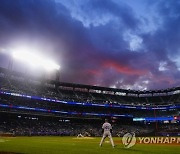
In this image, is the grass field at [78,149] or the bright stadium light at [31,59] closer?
the grass field at [78,149]

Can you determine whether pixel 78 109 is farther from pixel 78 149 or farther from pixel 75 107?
pixel 78 149

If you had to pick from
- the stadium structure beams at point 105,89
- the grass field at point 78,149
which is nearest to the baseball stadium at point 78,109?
the stadium structure beams at point 105,89

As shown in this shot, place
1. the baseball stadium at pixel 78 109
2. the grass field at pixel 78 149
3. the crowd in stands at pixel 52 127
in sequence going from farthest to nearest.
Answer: the baseball stadium at pixel 78 109 → the crowd in stands at pixel 52 127 → the grass field at pixel 78 149

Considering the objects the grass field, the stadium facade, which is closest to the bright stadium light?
the stadium facade

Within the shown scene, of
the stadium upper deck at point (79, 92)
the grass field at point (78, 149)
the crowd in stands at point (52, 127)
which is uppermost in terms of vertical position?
the stadium upper deck at point (79, 92)

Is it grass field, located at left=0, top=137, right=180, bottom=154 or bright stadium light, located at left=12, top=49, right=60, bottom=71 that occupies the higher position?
bright stadium light, located at left=12, top=49, right=60, bottom=71

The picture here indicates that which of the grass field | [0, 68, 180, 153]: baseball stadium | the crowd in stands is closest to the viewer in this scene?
the grass field

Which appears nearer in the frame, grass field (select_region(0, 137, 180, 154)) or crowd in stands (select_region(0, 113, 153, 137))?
grass field (select_region(0, 137, 180, 154))

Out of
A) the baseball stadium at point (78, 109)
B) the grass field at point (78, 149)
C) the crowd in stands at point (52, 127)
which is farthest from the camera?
the baseball stadium at point (78, 109)

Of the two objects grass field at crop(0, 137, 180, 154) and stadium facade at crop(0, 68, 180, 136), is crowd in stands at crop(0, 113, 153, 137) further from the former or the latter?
grass field at crop(0, 137, 180, 154)

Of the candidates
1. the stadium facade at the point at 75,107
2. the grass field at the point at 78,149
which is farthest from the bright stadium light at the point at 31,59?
the grass field at the point at 78,149

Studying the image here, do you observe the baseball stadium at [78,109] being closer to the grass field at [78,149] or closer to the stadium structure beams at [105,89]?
the stadium structure beams at [105,89]

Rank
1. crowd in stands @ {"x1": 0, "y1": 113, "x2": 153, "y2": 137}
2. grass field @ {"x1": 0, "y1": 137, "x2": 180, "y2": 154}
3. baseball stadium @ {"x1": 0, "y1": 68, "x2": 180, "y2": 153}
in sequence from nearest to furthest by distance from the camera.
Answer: grass field @ {"x1": 0, "y1": 137, "x2": 180, "y2": 154} → crowd in stands @ {"x1": 0, "y1": 113, "x2": 153, "y2": 137} → baseball stadium @ {"x1": 0, "y1": 68, "x2": 180, "y2": 153}

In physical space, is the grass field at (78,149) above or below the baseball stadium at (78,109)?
below
